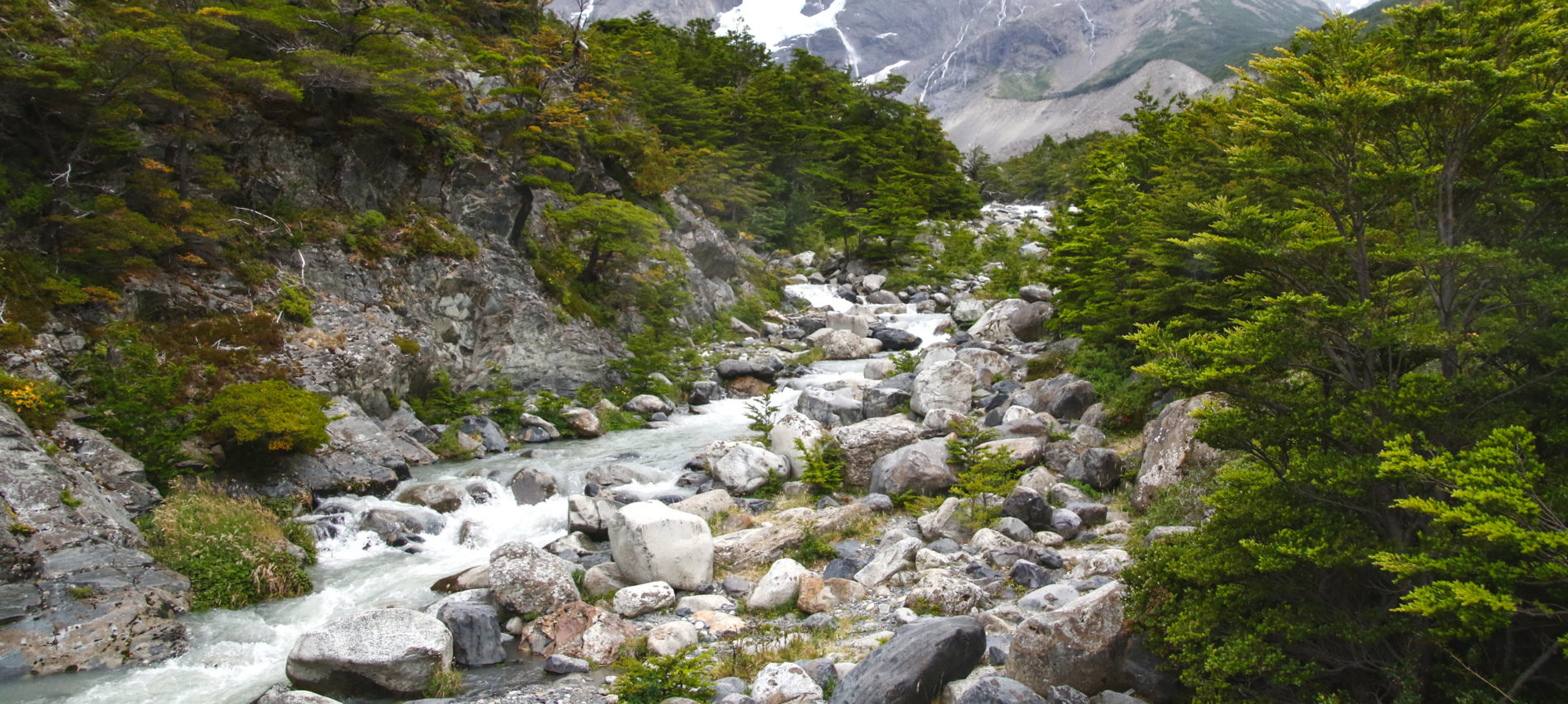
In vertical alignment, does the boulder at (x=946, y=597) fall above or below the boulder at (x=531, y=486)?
below

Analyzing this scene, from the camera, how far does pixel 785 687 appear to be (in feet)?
22.9

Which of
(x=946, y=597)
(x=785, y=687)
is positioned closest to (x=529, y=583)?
(x=785, y=687)

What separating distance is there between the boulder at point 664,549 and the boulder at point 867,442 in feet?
14.2

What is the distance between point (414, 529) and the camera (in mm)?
12859

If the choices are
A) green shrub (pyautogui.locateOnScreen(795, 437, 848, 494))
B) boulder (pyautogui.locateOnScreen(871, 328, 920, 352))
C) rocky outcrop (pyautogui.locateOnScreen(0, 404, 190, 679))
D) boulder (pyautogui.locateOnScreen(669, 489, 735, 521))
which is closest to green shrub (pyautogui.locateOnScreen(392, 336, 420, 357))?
rocky outcrop (pyautogui.locateOnScreen(0, 404, 190, 679))

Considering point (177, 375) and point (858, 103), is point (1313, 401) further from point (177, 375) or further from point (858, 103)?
point (858, 103)

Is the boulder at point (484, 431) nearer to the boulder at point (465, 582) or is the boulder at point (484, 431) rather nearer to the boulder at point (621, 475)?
the boulder at point (621, 475)

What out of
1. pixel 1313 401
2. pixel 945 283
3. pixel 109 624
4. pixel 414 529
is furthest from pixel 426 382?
pixel 945 283

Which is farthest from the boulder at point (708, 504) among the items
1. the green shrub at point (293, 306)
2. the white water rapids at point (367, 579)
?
the green shrub at point (293, 306)

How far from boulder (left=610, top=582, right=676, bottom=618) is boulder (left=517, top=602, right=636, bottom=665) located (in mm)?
334

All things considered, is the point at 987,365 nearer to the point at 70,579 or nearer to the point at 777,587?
the point at 777,587

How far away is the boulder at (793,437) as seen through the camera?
601 inches

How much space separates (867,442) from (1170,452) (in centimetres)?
542

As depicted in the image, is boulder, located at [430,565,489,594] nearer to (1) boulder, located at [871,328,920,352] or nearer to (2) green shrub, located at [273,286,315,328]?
(2) green shrub, located at [273,286,315,328]
